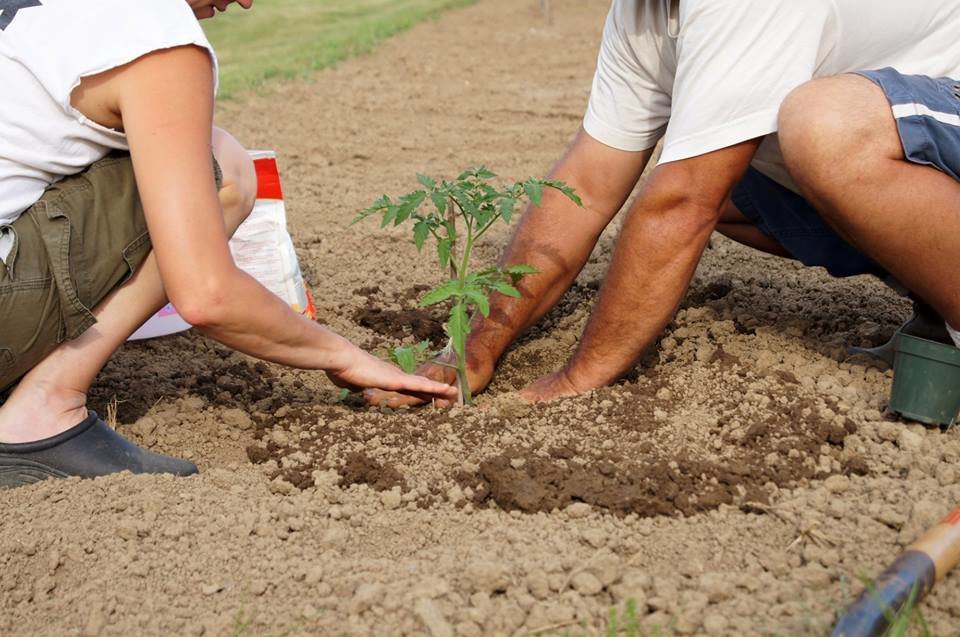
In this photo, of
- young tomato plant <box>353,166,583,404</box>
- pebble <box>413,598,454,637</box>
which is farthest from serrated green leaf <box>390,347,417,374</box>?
pebble <box>413,598,454,637</box>

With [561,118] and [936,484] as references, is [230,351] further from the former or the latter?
[561,118]

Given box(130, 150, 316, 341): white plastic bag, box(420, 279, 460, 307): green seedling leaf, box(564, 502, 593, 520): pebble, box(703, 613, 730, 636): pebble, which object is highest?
box(420, 279, 460, 307): green seedling leaf

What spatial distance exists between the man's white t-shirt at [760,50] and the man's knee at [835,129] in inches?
2.4

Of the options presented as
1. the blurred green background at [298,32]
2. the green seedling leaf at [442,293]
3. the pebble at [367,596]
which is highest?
the green seedling leaf at [442,293]

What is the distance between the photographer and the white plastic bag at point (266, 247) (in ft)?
11.1

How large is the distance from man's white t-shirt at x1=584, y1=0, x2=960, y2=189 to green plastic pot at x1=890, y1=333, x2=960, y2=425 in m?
0.60

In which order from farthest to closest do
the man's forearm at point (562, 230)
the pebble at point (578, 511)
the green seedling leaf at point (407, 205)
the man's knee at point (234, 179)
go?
the man's forearm at point (562, 230) < the man's knee at point (234, 179) < the green seedling leaf at point (407, 205) < the pebble at point (578, 511)

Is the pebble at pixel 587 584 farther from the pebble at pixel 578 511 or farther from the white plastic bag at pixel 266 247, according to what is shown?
the white plastic bag at pixel 266 247

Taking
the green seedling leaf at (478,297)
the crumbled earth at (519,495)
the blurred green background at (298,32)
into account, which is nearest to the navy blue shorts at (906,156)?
the crumbled earth at (519,495)

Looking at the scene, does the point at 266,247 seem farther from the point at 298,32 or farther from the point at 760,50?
the point at 298,32

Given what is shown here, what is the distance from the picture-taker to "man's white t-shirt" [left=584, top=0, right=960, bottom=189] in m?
2.40

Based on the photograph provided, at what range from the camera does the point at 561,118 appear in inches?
250

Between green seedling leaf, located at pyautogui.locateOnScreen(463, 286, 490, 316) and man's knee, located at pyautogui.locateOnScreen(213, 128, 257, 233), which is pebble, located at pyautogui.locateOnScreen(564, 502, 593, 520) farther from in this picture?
man's knee, located at pyautogui.locateOnScreen(213, 128, 257, 233)

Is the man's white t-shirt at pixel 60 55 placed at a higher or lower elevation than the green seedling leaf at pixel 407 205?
higher
